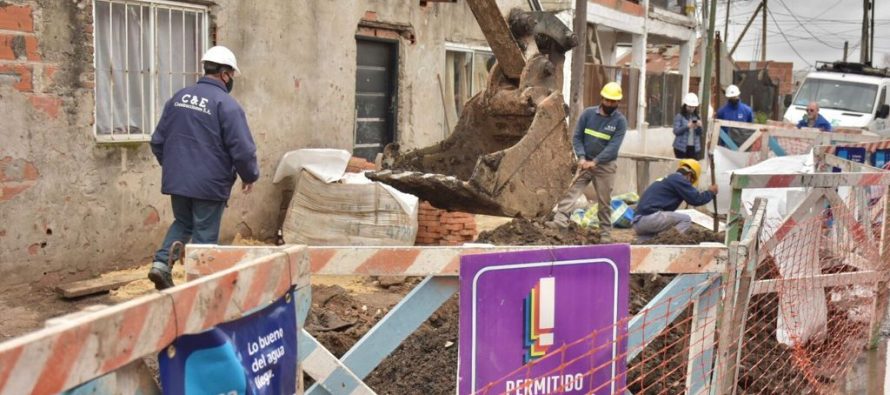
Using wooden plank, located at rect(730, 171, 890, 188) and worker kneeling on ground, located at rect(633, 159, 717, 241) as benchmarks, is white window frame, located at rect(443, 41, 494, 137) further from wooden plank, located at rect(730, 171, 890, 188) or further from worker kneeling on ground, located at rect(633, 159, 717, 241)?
wooden plank, located at rect(730, 171, 890, 188)

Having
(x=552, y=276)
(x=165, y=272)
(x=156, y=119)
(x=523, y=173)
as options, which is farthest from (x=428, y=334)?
(x=156, y=119)

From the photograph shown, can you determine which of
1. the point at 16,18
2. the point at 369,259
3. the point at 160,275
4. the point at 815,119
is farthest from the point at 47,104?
the point at 815,119

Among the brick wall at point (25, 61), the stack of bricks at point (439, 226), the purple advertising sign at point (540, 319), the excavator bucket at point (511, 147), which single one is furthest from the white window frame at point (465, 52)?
the purple advertising sign at point (540, 319)

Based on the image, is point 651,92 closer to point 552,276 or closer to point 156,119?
point 156,119

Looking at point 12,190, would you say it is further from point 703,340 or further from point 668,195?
point 668,195

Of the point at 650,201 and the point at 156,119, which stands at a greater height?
the point at 156,119

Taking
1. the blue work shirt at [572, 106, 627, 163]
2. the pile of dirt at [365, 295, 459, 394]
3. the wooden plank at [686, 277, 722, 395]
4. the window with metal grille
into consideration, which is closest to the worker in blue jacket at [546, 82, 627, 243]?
the blue work shirt at [572, 106, 627, 163]

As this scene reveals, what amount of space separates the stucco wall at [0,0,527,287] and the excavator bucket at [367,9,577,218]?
247 cm

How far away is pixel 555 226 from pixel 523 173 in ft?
14.2

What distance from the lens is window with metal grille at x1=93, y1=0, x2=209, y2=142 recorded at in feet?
28.7

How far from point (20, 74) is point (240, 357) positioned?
6223mm

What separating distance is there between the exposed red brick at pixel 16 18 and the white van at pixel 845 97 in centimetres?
1847

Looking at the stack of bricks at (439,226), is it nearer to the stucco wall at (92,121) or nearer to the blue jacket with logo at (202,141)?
the stucco wall at (92,121)

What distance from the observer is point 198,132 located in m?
7.27
